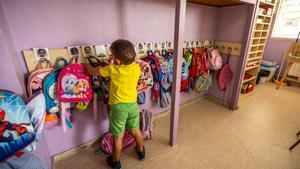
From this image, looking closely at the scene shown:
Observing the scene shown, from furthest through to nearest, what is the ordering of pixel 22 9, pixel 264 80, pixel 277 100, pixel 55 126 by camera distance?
pixel 264 80 → pixel 277 100 → pixel 55 126 → pixel 22 9

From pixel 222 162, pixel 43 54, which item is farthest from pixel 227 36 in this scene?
pixel 43 54

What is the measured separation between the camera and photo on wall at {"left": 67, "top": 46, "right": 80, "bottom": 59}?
1.28 metres

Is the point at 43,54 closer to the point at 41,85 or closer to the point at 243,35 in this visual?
the point at 41,85

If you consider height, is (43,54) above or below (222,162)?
above

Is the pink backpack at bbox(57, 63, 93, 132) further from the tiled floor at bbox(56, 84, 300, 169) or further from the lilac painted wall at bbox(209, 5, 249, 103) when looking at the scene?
the lilac painted wall at bbox(209, 5, 249, 103)

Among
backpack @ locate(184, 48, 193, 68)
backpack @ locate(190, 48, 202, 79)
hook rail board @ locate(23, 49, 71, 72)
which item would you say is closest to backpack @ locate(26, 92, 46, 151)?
hook rail board @ locate(23, 49, 71, 72)

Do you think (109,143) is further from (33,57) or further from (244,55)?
(244,55)

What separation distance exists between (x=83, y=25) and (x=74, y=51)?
9.5 inches

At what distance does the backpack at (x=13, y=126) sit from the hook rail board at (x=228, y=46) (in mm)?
2493

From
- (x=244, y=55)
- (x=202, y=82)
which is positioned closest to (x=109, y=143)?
(x=202, y=82)

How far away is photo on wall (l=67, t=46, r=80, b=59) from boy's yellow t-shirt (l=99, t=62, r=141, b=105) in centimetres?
36

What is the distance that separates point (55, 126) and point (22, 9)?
980 mm

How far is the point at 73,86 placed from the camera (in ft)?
3.94

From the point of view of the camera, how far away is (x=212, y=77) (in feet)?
8.39
